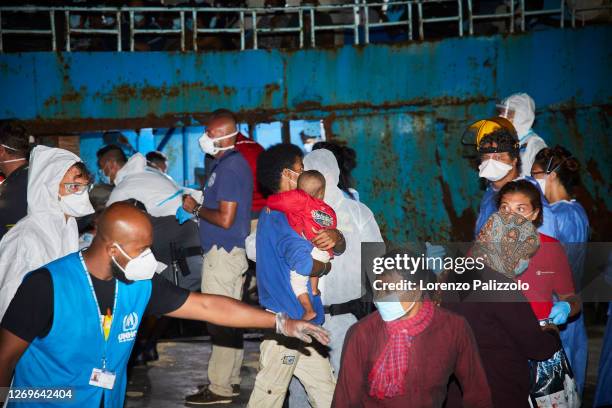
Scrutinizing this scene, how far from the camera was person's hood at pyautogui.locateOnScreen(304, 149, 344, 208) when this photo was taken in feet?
18.9

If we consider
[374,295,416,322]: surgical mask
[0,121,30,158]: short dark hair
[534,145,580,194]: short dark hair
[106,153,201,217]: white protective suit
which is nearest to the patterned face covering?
[374,295,416,322]: surgical mask

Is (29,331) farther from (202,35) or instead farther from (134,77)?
(202,35)

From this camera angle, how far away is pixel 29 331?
3586mm

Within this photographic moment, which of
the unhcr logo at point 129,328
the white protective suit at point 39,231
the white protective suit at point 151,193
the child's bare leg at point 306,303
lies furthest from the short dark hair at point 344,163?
the unhcr logo at point 129,328

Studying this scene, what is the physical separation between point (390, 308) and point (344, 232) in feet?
6.18

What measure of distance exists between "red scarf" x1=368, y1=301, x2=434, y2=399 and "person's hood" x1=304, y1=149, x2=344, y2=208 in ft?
6.48

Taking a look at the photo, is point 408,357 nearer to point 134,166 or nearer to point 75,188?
point 75,188

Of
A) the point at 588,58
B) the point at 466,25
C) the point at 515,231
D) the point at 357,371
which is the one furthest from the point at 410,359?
the point at 466,25

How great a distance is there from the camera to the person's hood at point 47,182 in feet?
16.6

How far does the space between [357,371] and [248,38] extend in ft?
28.8

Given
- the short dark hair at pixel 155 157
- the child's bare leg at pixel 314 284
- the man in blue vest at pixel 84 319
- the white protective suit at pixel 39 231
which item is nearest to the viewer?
the man in blue vest at pixel 84 319

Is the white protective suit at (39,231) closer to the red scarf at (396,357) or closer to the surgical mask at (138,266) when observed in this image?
the surgical mask at (138,266)

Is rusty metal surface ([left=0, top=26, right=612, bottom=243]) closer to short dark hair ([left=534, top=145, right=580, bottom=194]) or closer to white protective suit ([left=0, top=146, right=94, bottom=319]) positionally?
short dark hair ([left=534, top=145, right=580, bottom=194])

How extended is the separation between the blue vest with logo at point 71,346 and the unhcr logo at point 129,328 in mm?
39
